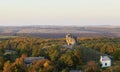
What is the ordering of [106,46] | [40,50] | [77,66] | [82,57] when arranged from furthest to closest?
1. [106,46]
2. [40,50]
3. [82,57]
4. [77,66]

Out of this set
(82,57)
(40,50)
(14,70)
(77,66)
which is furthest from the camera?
(40,50)

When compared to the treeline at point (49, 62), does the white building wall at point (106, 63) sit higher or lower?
lower

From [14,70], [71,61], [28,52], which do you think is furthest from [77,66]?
[28,52]

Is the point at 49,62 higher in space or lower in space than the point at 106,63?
higher

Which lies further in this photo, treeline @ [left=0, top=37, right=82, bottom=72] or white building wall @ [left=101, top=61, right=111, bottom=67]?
white building wall @ [left=101, top=61, right=111, bottom=67]

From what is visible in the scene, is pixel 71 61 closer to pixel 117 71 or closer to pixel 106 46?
pixel 117 71

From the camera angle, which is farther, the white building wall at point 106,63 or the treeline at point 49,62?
the white building wall at point 106,63

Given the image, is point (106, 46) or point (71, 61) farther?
point (106, 46)

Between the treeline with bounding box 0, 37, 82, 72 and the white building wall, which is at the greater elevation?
the treeline with bounding box 0, 37, 82, 72

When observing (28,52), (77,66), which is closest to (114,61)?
(77,66)

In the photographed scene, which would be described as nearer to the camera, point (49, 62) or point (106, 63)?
point (49, 62)
